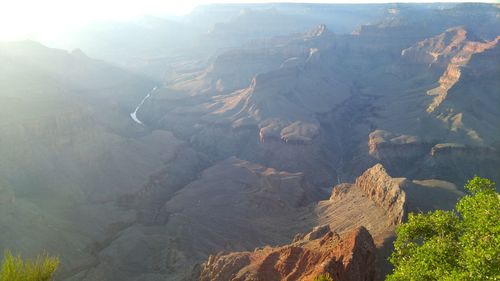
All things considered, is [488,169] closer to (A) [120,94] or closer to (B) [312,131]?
(B) [312,131]

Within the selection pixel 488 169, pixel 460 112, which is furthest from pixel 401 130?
pixel 488 169

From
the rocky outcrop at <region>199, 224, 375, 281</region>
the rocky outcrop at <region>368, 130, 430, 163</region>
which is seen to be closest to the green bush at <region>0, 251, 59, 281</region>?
the rocky outcrop at <region>199, 224, 375, 281</region>

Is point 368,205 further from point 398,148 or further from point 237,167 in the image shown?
point 398,148

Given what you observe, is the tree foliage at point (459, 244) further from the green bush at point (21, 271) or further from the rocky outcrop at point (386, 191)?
the rocky outcrop at point (386, 191)

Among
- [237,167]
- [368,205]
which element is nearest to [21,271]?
[368,205]

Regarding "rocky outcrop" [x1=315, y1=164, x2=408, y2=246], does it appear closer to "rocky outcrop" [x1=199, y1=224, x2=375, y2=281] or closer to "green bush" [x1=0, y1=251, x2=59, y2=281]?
"rocky outcrop" [x1=199, y1=224, x2=375, y2=281]
